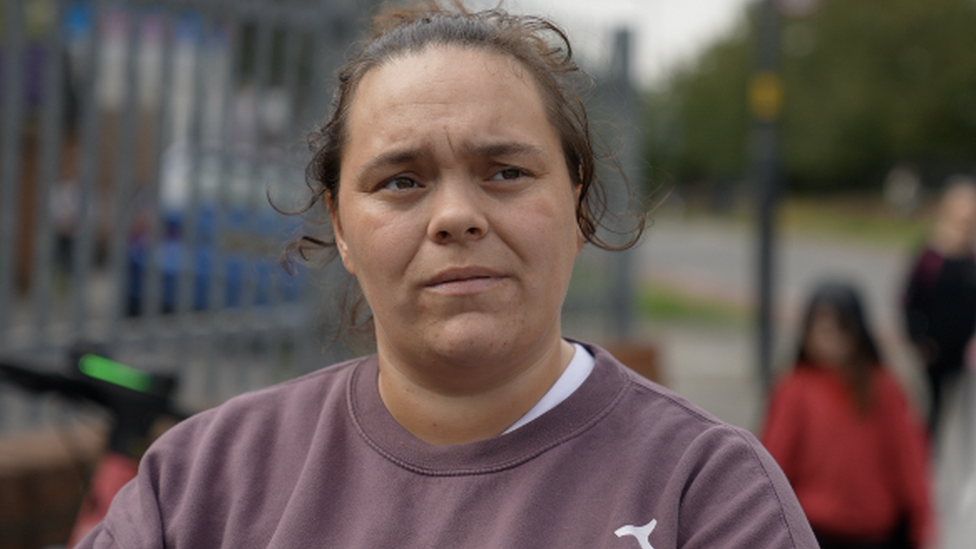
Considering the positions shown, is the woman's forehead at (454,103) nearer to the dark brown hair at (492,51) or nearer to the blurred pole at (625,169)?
the dark brown hair at (492,51)

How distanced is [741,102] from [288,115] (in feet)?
171

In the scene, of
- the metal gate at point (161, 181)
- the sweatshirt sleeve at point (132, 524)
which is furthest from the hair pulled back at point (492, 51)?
the metal gate at point (161, 181)

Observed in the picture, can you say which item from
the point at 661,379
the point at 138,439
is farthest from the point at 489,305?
the point at 661,379

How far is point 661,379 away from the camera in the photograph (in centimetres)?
623

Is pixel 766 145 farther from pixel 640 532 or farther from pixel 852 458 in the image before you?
pixel 640 532

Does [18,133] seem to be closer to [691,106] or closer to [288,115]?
[288,115]

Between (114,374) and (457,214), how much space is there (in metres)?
1.63

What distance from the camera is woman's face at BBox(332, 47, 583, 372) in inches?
56.7

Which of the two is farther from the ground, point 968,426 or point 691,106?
point 968,426

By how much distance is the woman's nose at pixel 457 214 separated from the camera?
1.42 meters

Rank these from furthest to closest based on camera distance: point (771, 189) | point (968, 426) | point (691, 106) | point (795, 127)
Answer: point (691, 106) < point (795, 127) < point (771, 189) < point (968, 426)

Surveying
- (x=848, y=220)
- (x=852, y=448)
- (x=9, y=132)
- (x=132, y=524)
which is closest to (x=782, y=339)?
(x=852, y=448)

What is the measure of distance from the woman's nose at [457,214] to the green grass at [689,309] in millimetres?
11496

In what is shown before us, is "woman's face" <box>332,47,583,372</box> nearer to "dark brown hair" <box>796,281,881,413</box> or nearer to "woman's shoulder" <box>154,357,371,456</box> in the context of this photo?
"woman's shoulder" <box>154,357,371,456</box>
